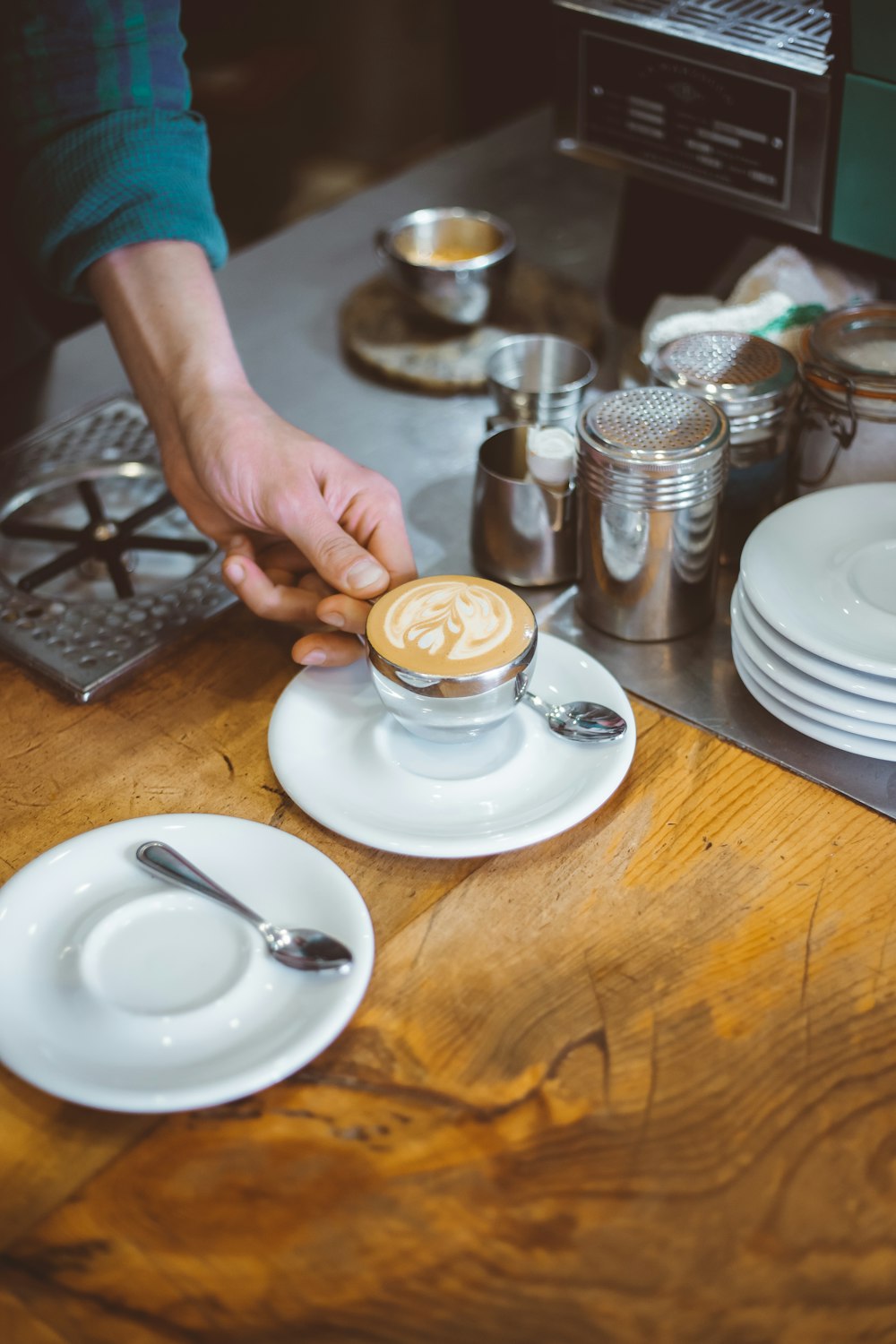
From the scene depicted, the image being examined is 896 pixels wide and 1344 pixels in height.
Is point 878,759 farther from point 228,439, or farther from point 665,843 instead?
point 228,439

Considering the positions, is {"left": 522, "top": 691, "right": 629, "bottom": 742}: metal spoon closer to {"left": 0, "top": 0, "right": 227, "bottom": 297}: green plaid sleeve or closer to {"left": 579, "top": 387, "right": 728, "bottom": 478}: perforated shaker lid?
{"left": 579, "top": 387, "right": 728, "bottom": 478}: perforated shaker lid

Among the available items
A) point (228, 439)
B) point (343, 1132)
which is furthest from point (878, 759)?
point (228, 439)

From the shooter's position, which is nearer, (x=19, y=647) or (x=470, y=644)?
(x=470, y=644)

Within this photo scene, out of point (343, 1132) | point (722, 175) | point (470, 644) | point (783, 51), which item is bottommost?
point (343, 1132)

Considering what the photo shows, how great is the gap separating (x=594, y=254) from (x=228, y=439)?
890mm

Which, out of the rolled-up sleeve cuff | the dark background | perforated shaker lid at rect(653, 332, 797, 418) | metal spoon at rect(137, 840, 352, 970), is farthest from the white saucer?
the dark background

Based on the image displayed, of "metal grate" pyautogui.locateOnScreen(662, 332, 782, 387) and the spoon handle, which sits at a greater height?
"metal grate" pyautogui.locateOnScreen(662, 332, 782, 387)

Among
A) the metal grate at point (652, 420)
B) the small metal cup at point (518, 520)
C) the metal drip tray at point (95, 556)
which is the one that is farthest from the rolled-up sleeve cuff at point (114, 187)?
the metal grate at point (652, 420)

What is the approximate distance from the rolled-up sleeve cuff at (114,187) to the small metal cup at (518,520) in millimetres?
439

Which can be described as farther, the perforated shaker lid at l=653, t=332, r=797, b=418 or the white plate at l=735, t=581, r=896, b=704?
the perforated shaker lid at l=653, t=332, r=797, b=418

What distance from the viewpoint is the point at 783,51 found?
1.32 metres

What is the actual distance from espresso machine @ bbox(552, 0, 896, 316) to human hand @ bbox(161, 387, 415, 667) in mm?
611

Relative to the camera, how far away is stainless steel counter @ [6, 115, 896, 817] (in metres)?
1.12

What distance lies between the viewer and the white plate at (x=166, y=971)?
0.77m
